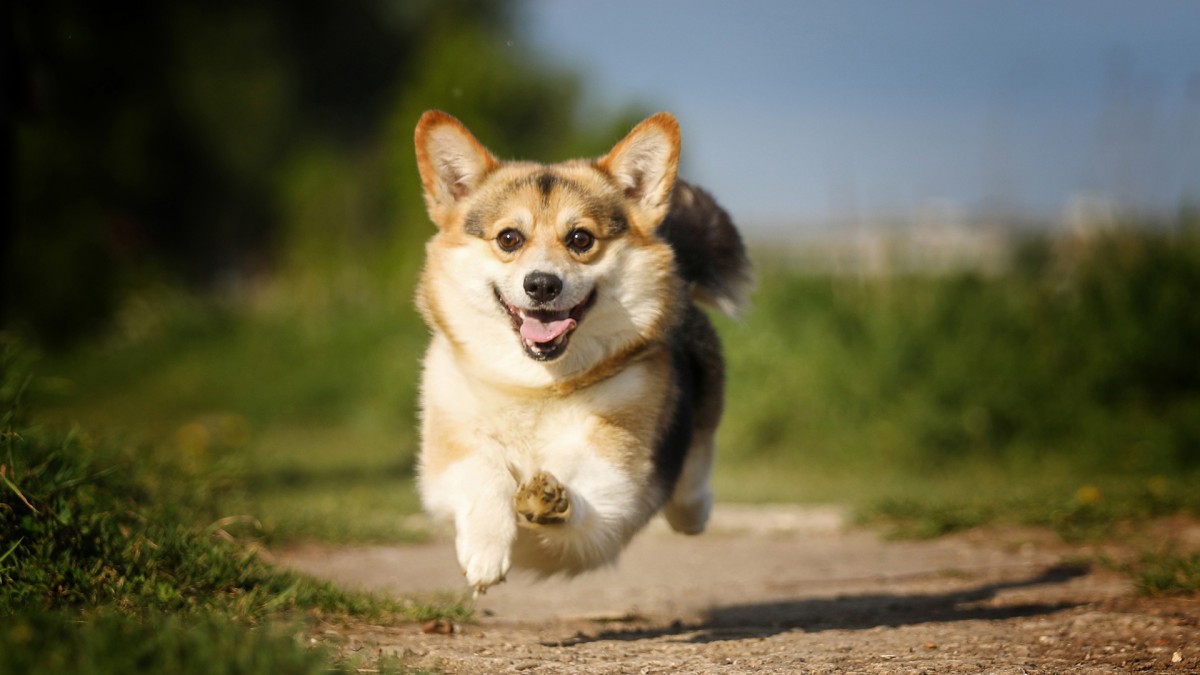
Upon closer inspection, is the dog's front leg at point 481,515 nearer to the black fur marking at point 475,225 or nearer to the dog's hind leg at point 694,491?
the black fur marking at point 475,225

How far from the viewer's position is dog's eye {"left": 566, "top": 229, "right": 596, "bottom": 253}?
3.99 meters

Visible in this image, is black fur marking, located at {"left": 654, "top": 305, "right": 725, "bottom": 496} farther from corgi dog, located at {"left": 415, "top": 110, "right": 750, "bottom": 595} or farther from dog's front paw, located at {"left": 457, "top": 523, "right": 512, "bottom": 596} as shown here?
dog's front paw, located at {"left": 457, "top": 523, "right": 512, "bottom": 596}

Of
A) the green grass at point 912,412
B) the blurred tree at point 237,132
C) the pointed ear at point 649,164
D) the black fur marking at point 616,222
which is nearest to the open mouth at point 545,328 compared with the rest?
the black fur marking at point 616,222

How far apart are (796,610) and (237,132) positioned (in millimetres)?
21279

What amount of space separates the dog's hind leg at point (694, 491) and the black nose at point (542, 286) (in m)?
1.16

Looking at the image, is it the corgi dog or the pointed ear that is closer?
the corgi dog

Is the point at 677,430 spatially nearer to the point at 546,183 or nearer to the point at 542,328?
the point at 542,328

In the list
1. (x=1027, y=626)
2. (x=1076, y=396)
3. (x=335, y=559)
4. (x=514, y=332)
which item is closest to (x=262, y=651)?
(x=514, y=332)

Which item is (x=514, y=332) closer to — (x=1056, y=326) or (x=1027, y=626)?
(x=1027, y=626)

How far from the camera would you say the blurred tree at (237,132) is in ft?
55.7

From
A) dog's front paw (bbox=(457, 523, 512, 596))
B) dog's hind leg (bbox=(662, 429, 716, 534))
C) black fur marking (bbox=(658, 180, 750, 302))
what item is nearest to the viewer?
dog's front paw (bbox=(457, 523, 512, 596))

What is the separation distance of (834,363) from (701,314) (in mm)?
5017

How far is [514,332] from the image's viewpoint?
3.89 metres

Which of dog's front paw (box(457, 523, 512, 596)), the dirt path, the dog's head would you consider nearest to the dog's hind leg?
the dirt path
